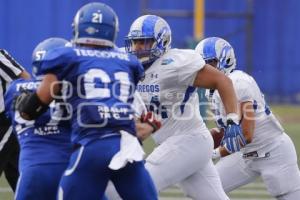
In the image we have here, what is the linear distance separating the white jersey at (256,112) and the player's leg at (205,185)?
1.44ft

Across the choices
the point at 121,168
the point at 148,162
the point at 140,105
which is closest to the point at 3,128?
the point at 148,162

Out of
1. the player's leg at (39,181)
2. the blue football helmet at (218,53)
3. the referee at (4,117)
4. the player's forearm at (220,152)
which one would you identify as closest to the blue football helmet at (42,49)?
the player's leg at (39,181)

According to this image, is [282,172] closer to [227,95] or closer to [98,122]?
[227,95]

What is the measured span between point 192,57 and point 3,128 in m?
1.44

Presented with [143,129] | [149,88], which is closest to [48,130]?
[143,129]

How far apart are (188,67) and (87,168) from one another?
1.39 meters

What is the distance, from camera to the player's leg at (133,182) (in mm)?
4316

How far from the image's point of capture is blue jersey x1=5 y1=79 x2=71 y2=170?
183 inches

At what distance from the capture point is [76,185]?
425cm

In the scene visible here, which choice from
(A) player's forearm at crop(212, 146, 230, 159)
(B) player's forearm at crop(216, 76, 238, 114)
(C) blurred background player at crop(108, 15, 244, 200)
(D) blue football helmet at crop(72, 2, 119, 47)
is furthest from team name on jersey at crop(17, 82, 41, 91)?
(A) player's forearm at crop(212, 146, 230, 159)

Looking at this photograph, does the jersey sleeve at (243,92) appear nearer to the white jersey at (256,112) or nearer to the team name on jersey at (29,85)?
the white jersey at (256,112)

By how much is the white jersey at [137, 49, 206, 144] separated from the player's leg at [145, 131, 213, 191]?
0.07m

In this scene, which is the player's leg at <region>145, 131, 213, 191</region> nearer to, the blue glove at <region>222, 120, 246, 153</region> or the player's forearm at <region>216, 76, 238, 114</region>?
the blue glove at <region>222, 120, 246, 153</region>

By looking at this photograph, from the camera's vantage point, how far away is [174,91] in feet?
18.3
